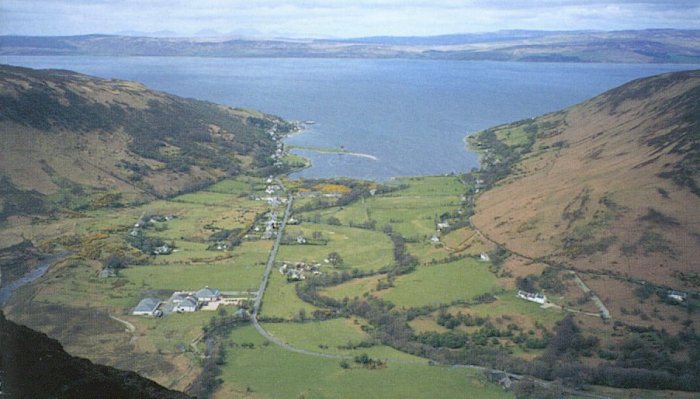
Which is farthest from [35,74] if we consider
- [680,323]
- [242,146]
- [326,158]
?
[680,323]

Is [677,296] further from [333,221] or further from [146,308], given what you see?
[333,221]

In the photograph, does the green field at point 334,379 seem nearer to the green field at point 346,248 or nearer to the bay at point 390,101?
the green field at point 346,248

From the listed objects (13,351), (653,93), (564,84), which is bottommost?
(564,84)

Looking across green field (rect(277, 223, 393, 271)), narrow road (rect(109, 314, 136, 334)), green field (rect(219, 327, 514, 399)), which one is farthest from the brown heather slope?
narrow road (rect(109, 314, 136, 334))

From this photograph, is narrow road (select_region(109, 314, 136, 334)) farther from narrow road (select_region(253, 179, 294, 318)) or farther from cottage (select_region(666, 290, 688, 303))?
cottage (select_region(666, 290, 688, 303))

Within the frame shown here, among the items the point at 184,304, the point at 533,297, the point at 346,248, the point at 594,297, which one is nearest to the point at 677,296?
the point at 594,297

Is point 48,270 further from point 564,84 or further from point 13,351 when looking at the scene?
point 564,84
